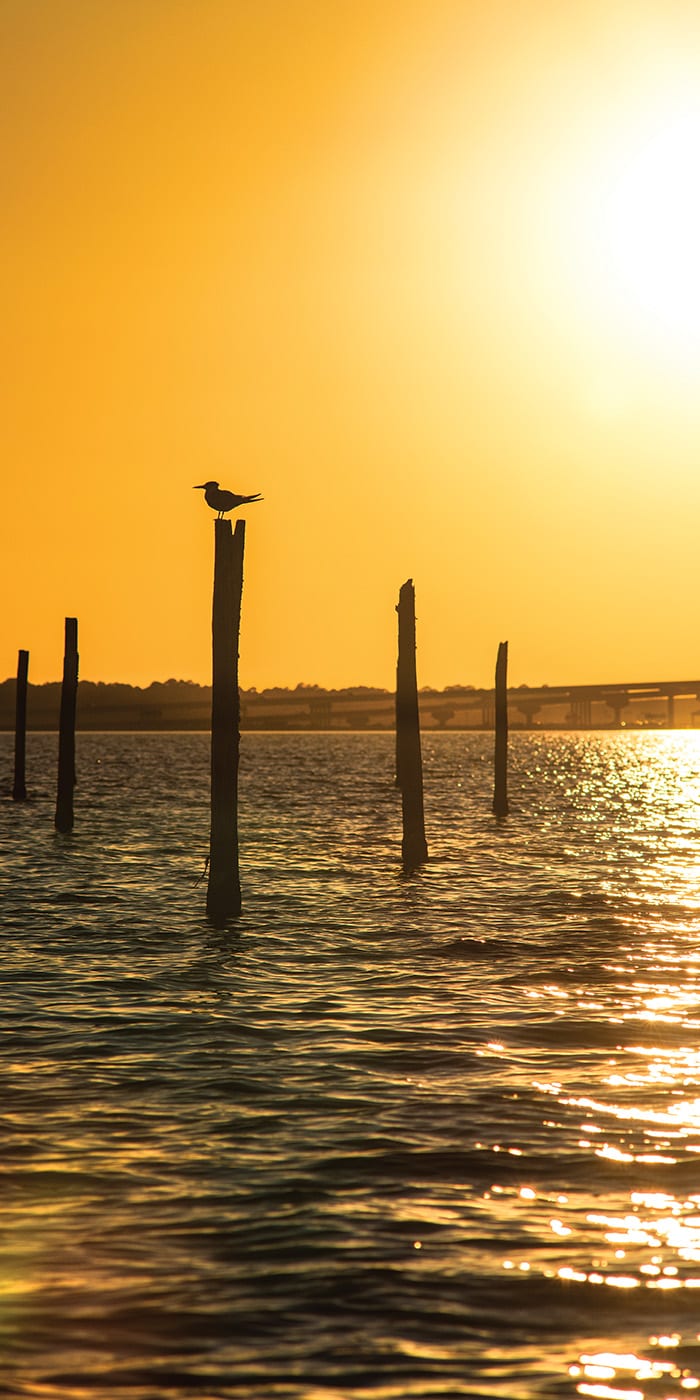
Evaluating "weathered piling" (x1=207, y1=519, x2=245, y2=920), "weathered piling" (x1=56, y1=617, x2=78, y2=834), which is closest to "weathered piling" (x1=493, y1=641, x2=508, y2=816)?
"weathered piling" (x1=56, y1=617, x2=78, y2=834)

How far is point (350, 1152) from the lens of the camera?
9.74 m

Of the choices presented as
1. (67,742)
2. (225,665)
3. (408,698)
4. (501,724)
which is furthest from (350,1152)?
(501,724)

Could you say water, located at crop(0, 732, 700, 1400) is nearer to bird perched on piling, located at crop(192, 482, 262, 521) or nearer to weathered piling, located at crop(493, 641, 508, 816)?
bird perched on piling, located at crop(192, 482, 262, 521)

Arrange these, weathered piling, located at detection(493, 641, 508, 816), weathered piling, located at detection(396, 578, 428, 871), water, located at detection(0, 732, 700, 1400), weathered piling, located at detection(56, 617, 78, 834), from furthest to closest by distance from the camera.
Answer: weathered piling, located at detection(493, 641, 508, 816), weathered piling, located at detection(56, 617, 78, 834), weathered piling, located at detection(396, 578, 428, 871), water, located at detection(0, 732, 700, 1400)

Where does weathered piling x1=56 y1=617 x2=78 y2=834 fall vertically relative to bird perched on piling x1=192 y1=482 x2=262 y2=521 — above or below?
below

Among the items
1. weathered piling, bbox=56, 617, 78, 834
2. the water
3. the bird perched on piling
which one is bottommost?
the water

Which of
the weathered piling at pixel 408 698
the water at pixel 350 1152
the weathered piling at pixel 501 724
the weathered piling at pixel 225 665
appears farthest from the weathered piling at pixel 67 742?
the weathered piling at pixel 225 665

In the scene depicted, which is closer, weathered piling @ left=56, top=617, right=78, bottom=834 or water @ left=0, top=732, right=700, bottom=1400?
water @ left=0, top=732, right=700, bottom=1400

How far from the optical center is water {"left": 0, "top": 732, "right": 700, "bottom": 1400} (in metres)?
6.74

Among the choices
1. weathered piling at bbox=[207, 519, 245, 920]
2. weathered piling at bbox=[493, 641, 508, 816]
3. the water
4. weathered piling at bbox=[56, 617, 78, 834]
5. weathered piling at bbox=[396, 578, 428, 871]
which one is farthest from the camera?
weathered piling at bbox=[493, 641, 508, 816]

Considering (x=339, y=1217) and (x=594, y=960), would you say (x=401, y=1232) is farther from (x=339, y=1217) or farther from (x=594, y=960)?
(x=594, y=960)

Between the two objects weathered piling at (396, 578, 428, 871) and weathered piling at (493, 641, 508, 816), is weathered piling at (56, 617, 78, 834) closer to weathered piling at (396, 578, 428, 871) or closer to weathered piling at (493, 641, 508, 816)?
weathered piling at (396, 578, 428, 871)

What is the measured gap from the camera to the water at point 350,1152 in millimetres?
6738

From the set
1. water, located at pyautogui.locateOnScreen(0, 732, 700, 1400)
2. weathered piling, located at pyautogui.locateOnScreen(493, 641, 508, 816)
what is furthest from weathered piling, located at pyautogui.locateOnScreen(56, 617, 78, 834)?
water, located at pyautogui.locateOnScreen(0, 732, 700, 1400)
